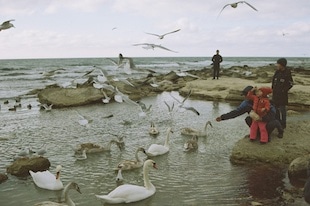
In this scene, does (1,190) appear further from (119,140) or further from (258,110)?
(258,110)

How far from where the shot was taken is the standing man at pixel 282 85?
10.4 meters

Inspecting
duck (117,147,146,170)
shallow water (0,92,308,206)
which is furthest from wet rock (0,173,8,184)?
duck (117,147,146,170)

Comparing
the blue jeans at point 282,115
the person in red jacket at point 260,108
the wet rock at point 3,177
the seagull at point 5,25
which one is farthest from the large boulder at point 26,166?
the blue jeans at point 282,115

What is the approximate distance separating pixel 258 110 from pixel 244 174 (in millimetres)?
1836

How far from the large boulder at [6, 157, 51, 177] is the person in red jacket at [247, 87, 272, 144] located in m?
5.39

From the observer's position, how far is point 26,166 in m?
8.98

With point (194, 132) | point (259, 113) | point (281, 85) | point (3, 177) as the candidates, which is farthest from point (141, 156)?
point (281, 85)

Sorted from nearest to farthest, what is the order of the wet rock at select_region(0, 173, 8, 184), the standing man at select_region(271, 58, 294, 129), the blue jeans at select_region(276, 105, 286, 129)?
the wet rock at select_region(0, 173, 8, 184), the standing man at select_region(271, 58, 294, 129), the blue jeans at select_region(276, 105, 286, 129)

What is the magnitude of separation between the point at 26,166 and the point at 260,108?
234 inches

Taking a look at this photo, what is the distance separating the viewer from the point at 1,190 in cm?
796

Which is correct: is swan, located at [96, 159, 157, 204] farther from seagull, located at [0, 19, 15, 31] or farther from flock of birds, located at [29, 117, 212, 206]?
seagull, located at [0, 19, 15, 31]

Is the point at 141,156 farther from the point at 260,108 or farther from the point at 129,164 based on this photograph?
the point at 260,108

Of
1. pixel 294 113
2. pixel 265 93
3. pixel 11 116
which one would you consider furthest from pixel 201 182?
pixel 11 116

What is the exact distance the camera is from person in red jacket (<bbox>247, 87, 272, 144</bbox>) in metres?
9.45
